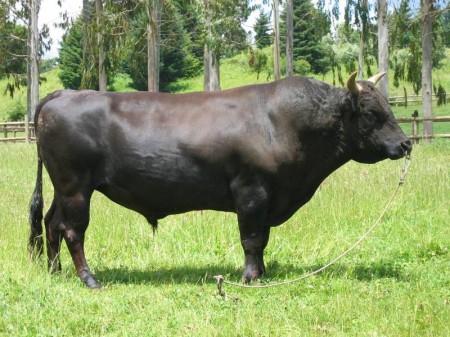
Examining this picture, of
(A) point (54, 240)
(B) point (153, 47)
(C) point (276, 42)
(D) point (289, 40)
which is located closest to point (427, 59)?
(D) point (289, 40)

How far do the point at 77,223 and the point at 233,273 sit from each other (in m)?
1.60

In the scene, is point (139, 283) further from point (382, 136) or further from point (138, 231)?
point (382, 136)

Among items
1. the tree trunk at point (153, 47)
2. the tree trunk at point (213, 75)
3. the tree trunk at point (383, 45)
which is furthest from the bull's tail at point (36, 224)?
the tree trunk at point (213, 75)

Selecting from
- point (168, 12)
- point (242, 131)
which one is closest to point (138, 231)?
point (242, 131)

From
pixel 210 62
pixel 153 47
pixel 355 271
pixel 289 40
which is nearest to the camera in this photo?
pixel 355 271

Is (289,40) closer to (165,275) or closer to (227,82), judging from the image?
(165,275)

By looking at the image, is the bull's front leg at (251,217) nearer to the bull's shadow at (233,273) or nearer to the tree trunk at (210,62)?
the bull's shadow at (233,273)

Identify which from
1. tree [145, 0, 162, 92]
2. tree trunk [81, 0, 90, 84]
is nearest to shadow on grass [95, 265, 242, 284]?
tree [145, 0, 162, 92]

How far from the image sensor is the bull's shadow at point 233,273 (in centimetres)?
673

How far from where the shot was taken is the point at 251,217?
6617mm

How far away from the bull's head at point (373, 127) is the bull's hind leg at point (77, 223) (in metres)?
2.64

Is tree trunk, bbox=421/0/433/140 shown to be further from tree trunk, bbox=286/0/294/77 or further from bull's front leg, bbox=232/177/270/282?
bull's front leg, bbox=232/177/270/282

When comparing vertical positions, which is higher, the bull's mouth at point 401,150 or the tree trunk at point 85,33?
the tree trunk at point 85,33

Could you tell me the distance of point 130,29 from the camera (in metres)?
26.2
